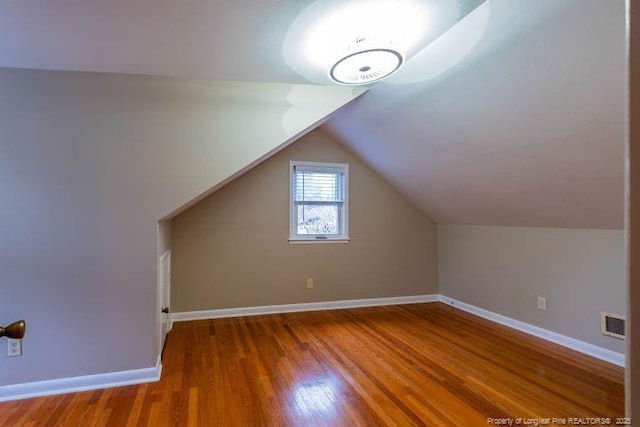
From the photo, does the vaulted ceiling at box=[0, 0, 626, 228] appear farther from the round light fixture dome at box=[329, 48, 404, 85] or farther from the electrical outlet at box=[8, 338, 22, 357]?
the electrical outlet at box=[8, 338, 22, 357]

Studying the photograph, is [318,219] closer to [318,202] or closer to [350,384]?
[318,202]

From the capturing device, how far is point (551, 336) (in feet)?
10.6

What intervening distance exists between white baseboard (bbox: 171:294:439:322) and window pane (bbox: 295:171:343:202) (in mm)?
1326

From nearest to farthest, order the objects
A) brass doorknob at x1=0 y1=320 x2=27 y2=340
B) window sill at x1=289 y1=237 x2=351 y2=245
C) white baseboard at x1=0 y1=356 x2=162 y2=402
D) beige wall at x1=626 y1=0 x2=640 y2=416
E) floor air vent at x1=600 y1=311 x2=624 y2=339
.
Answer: beige wall at x1=626 y1=0 x2=640 y2=416 < brass doorknob at x1=0 y1=320 x2=27 y2=340 < white baseboard at x1=0 y1=356 x2=162 y2=402 < floor air vent at x1=600 y1=311 x2=624 y2=339 < window sill at x1=289 y1=237 x2=351 y2=245

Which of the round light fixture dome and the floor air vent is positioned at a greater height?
the round light fixture dome

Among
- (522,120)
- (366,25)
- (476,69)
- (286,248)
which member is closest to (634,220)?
(366,25)

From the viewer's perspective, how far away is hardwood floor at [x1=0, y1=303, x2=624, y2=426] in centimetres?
203

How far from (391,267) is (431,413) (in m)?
2.63

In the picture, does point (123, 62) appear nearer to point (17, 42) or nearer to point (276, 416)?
point (17, 42)

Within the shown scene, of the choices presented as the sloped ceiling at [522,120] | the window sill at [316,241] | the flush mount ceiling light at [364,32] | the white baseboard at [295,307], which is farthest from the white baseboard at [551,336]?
the flush mount ceiling light at [364,32]

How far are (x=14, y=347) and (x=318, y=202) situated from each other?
3078mm

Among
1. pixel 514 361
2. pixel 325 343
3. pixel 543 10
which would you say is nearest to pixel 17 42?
pixel 543 10

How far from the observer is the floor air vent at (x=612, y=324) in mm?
2693

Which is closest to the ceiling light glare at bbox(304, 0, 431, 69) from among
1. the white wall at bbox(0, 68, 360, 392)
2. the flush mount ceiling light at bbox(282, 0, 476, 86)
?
the flush mount ceiling light at bbox(282, 0, 476, 86)
